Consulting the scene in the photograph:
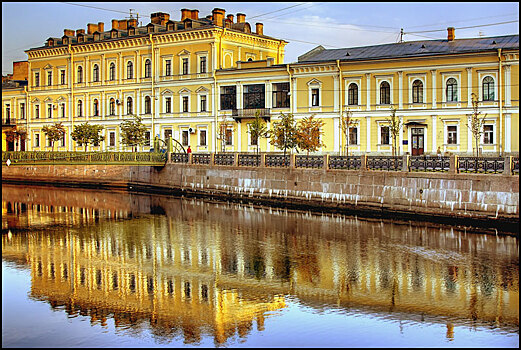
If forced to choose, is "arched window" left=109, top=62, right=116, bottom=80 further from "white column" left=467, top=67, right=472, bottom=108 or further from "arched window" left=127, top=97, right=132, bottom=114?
"white column" left=467, top=67, right=472, bottom=108

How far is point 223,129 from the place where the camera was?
44.0 m

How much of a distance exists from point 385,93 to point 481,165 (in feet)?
46.4

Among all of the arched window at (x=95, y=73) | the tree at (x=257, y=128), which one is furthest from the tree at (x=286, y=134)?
the arched window at (x=95, y=73)

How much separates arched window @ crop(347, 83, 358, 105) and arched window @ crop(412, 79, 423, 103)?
3202 millimetres

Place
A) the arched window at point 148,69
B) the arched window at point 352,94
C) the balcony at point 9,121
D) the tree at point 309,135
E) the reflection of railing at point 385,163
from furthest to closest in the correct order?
the balcony at point 9,121 < the arched window at point 148,69 < the arched window at point 352,94 < the tree at point 309,135 < the reflection of railing at point 385,163

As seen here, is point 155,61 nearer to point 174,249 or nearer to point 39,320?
point 174,249

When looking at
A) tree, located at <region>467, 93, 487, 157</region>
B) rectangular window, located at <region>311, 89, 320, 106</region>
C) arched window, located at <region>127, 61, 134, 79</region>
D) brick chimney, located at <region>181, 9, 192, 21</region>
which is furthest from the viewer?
arched window, located at <region>127, 61, 134, 79</region>

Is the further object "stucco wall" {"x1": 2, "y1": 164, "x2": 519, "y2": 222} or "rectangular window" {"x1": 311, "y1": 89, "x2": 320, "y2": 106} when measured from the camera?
"rectangular window" {"x1": 311, "y1": 89, "x2": 320, "y2": 106}

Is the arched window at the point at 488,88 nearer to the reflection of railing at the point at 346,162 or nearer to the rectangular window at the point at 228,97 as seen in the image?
the reflection of railing at the point at 346,162

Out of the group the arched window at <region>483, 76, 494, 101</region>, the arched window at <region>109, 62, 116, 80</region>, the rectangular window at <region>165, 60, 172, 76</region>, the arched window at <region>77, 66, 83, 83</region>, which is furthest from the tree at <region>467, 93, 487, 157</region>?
the arched window at <region>77, 66, 83, 83</region>

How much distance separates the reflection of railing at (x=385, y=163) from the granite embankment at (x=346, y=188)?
0.35m

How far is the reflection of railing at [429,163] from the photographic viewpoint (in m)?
26.2

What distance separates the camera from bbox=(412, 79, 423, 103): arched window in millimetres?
37594

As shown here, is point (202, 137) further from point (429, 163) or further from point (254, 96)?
point (429, 163)
